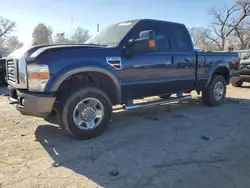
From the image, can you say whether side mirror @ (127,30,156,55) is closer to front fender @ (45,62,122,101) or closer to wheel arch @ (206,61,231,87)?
front fender @ (45,62,122,101)

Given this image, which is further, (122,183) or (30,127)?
(30,127)

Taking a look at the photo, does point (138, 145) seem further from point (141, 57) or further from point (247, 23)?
point (247, 23)

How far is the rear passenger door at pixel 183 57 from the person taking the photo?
5.62 metres

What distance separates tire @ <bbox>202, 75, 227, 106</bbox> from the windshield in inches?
113

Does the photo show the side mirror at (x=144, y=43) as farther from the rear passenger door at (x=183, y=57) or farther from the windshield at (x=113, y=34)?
the rear passenger door at (x=183, y=57)

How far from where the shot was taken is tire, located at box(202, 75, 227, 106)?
22.2 ft

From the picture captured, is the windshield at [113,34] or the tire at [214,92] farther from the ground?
the windshield at [113,34]

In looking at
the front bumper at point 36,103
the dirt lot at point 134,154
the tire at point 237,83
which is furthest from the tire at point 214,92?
the tire at point 237,83

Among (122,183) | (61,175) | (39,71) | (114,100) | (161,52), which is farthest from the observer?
(161,52)

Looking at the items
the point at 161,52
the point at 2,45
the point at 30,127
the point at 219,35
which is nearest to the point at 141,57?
the point at 161,52

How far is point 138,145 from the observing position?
400 cm

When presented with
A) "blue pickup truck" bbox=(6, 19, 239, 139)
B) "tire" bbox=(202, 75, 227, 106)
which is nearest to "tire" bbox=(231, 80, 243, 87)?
"tire" bbox=(202, 75, 227, 106)

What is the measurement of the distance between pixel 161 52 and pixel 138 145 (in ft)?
7.03

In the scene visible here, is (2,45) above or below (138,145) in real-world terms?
above
